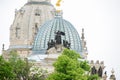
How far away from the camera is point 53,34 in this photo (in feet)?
334

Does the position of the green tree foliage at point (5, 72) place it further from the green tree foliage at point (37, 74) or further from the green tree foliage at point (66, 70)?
the green tree foliage at point (37, 74)

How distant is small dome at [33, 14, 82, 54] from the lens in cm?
10194

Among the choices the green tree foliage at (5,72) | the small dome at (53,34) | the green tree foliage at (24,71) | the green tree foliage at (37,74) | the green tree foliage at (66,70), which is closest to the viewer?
the green tree foliage at (66,70)

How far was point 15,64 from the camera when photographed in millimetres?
78000

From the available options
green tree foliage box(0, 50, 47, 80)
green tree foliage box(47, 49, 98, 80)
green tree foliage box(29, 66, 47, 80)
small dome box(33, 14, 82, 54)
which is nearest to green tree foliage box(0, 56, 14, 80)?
green tree foliage box(47, 49, 98, 80)

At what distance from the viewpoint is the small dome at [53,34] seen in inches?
4013

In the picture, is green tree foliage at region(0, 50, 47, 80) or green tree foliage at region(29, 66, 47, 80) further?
green tree foliage at region(29, 66, 47, 80)

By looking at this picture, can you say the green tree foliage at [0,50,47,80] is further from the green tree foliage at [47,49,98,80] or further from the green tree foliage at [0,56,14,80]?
the green tree foliage at [47,49,98,80]

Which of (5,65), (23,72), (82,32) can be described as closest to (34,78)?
(23,72)

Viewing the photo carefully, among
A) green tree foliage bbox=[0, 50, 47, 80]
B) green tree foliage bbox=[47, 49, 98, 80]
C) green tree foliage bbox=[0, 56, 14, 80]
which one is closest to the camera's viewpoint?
green tree foliage bbox=[47, 49, 98, 80]

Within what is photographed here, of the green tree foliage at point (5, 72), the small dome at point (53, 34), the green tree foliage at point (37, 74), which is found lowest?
the green tree foliage at point (37, 74)

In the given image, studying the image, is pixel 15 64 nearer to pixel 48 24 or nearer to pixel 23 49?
pixel 48 24

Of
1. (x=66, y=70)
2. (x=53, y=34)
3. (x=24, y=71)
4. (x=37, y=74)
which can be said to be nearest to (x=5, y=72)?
(x=66, y=70)

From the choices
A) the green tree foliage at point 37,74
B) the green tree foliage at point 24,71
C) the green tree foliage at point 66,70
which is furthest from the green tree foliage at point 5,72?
the green tree foliage at point 37,74
